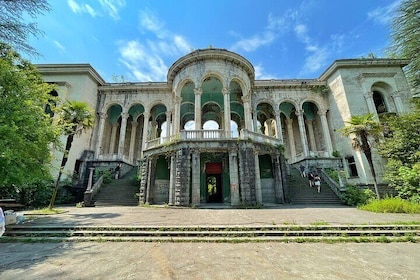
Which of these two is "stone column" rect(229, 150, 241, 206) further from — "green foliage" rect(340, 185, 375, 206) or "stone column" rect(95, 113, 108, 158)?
"stone column" rect(95, 113, 108, 158)

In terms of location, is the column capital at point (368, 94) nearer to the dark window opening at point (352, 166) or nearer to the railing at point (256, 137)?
the dark window opening at point (352, 166)

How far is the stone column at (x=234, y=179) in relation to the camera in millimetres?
12125

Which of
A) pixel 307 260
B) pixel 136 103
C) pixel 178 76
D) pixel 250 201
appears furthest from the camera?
pixel 136 103

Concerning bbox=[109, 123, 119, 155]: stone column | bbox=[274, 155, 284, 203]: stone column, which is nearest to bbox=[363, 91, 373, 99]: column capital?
bbox=[274, 155, 284, 203]: stone column

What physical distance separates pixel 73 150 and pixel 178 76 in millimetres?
12559

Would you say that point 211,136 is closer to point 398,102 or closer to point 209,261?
point 209,261

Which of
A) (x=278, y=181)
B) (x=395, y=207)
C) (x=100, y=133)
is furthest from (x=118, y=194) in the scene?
(x=395, y=207)

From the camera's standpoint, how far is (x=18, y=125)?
24.2 feet

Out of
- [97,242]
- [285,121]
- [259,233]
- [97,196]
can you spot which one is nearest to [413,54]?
[259,233]

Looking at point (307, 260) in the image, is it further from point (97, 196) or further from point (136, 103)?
point (136, 103)

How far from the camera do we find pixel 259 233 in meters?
6.00

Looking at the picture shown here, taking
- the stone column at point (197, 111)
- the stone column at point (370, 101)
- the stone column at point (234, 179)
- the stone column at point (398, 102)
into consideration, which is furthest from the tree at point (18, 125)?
the stone column at point (398, 102)

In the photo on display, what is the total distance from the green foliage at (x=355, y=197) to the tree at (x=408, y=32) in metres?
8.38

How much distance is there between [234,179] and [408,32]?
12647mm
